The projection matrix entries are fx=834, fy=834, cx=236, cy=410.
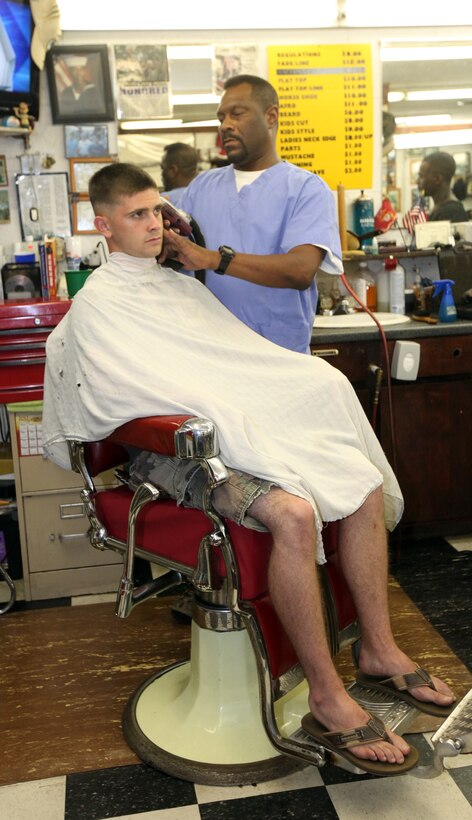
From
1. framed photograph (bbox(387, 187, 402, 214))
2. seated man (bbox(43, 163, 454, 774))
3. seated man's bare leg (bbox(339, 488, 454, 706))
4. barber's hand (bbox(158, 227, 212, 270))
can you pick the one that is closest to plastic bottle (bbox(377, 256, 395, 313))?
framed photograph (bbox(387, 187, 402, 214))

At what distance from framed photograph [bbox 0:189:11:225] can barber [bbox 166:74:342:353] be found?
106cm

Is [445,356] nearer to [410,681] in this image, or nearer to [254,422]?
[254,422]

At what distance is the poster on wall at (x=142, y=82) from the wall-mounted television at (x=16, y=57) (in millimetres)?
327

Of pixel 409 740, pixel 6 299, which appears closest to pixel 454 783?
pixel 409 740

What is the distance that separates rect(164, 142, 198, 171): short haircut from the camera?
3170 mm

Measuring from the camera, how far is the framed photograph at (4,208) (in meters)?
3.15

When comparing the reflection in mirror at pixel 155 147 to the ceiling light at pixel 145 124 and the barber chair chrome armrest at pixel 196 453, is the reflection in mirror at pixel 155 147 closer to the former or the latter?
the ceiling light at pixel 145 124

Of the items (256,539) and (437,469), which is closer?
(256,539)

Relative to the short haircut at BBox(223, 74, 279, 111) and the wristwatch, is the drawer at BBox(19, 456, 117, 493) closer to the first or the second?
the wristwatch

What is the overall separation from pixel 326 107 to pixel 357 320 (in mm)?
891

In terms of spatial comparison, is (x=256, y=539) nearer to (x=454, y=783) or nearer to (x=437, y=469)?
(x=454, y=783)

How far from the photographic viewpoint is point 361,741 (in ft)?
5.39

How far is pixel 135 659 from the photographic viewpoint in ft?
7.79

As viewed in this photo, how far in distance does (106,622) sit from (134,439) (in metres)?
1.05
